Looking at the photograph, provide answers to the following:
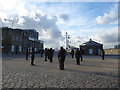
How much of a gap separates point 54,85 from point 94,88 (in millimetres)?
1685

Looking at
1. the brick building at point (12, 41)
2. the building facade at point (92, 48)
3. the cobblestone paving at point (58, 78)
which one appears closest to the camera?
the cobblestone paving at point (58, 78)

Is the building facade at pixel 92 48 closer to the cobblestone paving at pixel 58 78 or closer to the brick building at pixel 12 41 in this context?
the brick building at pixel 12 41

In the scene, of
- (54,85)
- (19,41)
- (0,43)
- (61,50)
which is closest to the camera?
(54,85)

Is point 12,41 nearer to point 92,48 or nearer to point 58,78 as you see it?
point 92,48

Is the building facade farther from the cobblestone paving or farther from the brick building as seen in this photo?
the cobblestone paving

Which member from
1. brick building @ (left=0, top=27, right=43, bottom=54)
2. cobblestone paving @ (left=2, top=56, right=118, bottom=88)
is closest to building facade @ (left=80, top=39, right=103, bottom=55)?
brick building @ (left=0, top=27, right=43, bottom=54)

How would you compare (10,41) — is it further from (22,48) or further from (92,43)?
(92,43)

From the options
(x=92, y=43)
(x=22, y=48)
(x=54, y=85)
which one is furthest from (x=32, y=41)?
(x=54, y=85)

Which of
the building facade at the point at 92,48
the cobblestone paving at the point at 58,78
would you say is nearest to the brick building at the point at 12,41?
the building facade at the point at 92,48

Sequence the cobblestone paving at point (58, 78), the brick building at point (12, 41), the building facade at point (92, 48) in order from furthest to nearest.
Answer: the building facade at point (92, 48) < the brick building at point (12, 41) < the cobblestone paving at point (58, 78)

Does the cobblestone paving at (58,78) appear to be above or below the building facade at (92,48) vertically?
below

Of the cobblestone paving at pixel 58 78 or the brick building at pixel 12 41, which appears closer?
the cobblestone paving at pixel 58 78

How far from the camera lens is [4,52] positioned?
45938 millimetres

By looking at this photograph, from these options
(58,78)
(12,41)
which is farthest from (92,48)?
(58,78)
